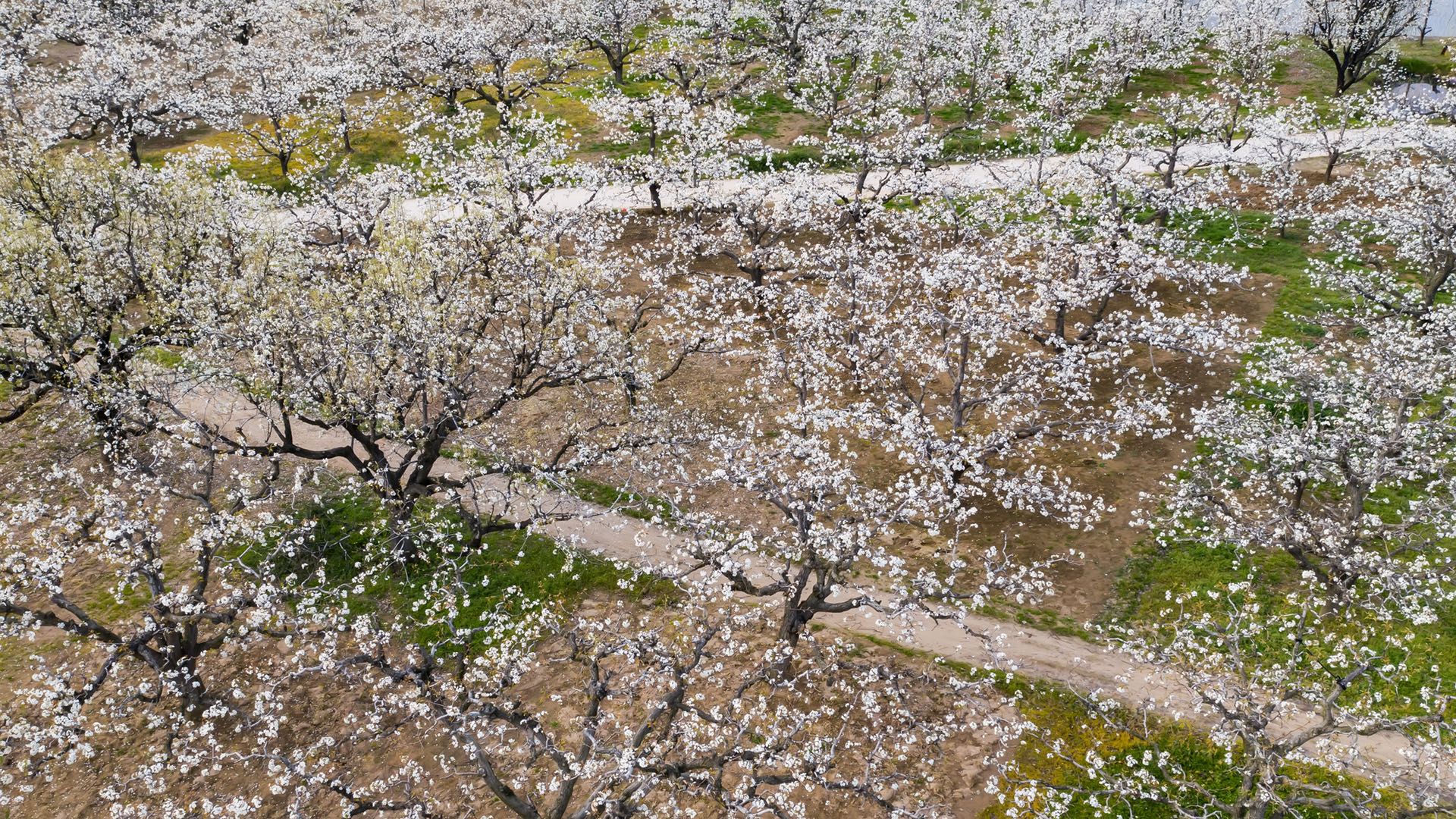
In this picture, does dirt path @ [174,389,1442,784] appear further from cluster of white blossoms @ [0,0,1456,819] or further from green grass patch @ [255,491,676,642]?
green grass patch @ [255,491,676,642]

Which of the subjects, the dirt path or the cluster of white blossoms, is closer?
the dirt path

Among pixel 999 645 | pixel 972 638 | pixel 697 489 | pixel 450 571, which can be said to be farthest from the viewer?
pixel 697 489

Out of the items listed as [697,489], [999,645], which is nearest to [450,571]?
[697,489]

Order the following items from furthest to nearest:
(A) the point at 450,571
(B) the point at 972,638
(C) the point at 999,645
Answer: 1. (A) the point at 450,571
2. (B) the point at 972,638
3. (C) the point at 999,645

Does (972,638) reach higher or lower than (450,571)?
higher

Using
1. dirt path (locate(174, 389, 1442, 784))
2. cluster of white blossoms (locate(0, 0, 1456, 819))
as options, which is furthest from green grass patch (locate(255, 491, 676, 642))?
dirt path (locate(174, 389, 1442, 784))

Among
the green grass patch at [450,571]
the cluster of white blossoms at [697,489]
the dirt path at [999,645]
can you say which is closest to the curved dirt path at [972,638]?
the dirt path at [999,645]

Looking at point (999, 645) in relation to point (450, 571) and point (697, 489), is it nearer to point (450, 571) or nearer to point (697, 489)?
point (697, 489)

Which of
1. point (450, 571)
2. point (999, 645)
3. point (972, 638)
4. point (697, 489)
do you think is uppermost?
point (999, 645)

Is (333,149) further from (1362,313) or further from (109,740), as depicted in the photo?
(1362,313)

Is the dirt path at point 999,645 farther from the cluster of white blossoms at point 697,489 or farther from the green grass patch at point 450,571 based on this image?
the green grass patch at point 450,571

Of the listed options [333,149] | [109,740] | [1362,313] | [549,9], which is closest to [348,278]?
[109,740]
